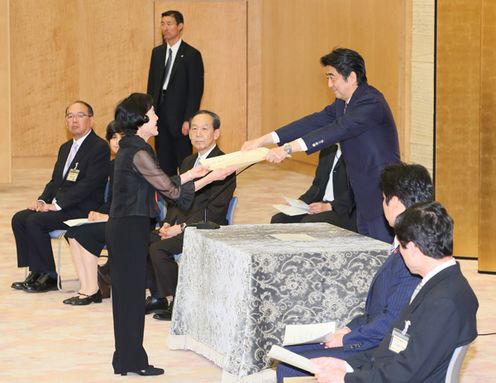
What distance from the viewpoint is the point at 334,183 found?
768 cm

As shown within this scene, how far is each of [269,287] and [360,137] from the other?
124 centimetres

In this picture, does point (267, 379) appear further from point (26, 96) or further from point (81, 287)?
point (26, 96)

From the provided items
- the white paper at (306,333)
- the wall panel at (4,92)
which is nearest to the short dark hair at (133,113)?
the white paper at (306,333)

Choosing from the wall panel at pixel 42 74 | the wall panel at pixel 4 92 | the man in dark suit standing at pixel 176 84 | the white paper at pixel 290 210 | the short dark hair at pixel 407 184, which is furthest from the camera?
the wall panel at pixel 42 74

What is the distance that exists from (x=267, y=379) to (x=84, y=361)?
3.82ft

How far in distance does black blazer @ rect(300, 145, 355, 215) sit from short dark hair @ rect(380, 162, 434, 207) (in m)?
2.90

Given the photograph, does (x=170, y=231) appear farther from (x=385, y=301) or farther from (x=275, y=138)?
(x=385, y=301)

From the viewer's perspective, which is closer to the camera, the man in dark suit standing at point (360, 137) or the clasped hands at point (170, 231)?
the man in dark suit standing at point (360, 137)

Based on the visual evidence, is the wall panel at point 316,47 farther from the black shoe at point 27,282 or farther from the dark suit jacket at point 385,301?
the dark suit jacket at point 385,301

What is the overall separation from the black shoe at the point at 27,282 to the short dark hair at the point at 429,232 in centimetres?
458

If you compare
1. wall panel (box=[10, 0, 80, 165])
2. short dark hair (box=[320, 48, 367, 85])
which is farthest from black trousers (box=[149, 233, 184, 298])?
wall panel (box=[10, 0, 80, 165])

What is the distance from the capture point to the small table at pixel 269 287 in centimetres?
520

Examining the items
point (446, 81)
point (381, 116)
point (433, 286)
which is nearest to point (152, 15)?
point (446, 81)

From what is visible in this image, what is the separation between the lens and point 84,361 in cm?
588
